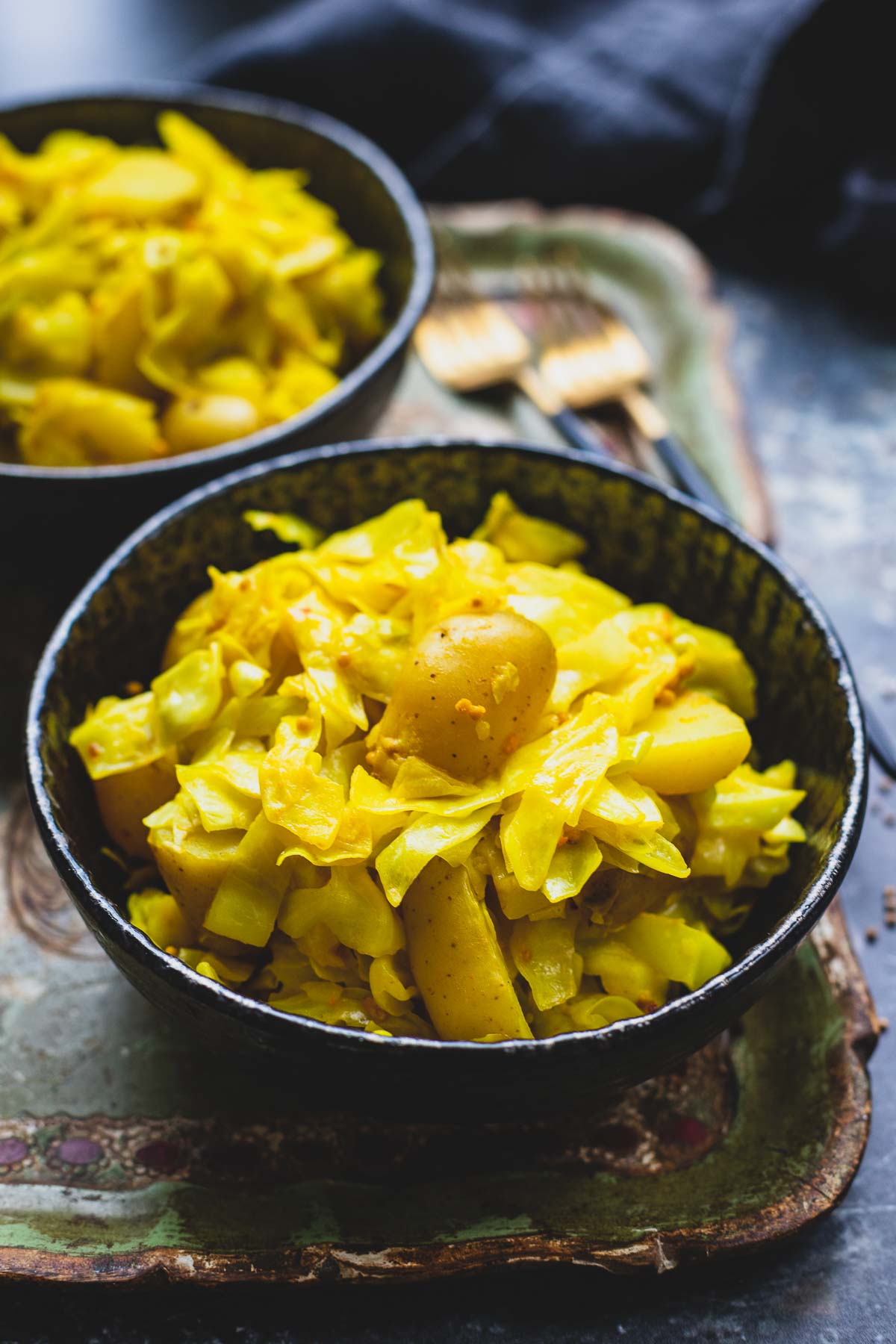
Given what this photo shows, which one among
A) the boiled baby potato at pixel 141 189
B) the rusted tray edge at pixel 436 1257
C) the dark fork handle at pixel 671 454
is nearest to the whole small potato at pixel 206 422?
the boiled baby potato at pixel 141 189

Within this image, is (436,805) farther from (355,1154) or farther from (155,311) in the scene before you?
(155,311)

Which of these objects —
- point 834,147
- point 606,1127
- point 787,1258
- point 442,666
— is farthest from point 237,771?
point 834,147

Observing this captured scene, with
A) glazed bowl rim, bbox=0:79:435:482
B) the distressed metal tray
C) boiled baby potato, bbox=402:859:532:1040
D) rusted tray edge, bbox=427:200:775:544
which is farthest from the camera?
rusted tray edge, bbox=427:200:775:544

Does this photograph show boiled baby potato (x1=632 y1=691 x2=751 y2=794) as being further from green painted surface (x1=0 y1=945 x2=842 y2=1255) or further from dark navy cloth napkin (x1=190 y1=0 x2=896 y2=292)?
dark navy cloth napkin (x1=190 y1=0 x2=896 y2=292)

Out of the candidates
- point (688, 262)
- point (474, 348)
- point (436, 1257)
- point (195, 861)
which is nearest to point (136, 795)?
point (195, 861)

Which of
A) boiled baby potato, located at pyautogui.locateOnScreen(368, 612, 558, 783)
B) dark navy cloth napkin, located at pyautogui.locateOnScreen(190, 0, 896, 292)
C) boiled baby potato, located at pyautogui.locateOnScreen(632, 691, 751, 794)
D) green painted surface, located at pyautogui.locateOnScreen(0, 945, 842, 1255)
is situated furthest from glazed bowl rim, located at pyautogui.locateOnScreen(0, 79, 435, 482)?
green painted surface, located at pyautogui.locateOnScreen(0, 945, 842, 1255)

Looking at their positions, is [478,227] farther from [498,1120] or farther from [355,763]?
[498,1120]
